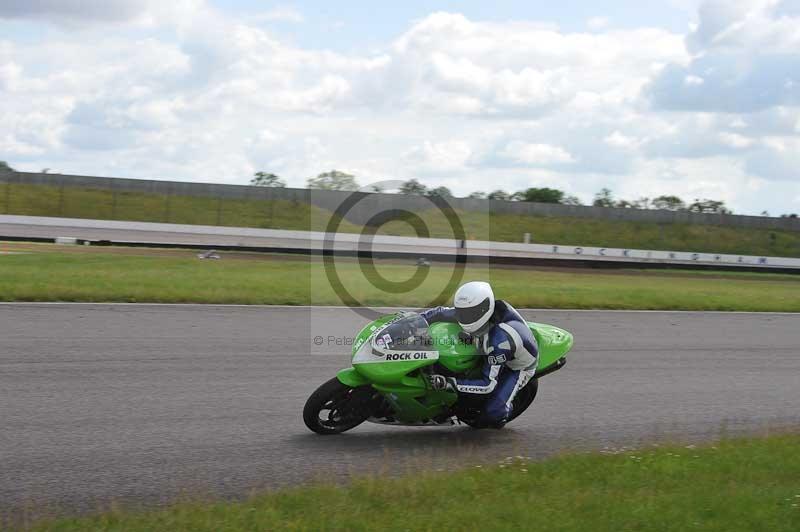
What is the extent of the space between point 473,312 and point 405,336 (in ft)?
2.00

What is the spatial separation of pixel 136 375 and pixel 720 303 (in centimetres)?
1528

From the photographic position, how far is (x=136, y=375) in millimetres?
9391

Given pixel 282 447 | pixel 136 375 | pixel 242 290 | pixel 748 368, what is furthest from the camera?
pixel 242 290

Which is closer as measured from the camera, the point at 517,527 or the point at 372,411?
the point at 517,527

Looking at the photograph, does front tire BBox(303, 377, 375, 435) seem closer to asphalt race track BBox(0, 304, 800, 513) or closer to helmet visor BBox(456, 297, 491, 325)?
asphalt race track BBox(0, 304, 800, 513)

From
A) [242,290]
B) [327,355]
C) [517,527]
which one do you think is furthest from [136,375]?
[242,290]

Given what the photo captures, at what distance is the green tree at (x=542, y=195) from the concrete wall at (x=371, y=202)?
24459mm

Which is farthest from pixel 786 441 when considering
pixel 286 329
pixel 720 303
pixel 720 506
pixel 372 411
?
pixel 720 303

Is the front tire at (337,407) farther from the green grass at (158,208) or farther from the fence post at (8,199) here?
the fence post at (8,199)

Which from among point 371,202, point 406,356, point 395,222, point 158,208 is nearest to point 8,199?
point 158,208

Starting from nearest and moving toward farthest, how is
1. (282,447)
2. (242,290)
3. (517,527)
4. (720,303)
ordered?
(517,527), (282,447), (242,290), (720,303)

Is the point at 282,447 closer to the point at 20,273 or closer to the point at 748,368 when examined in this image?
the point at 748,368
